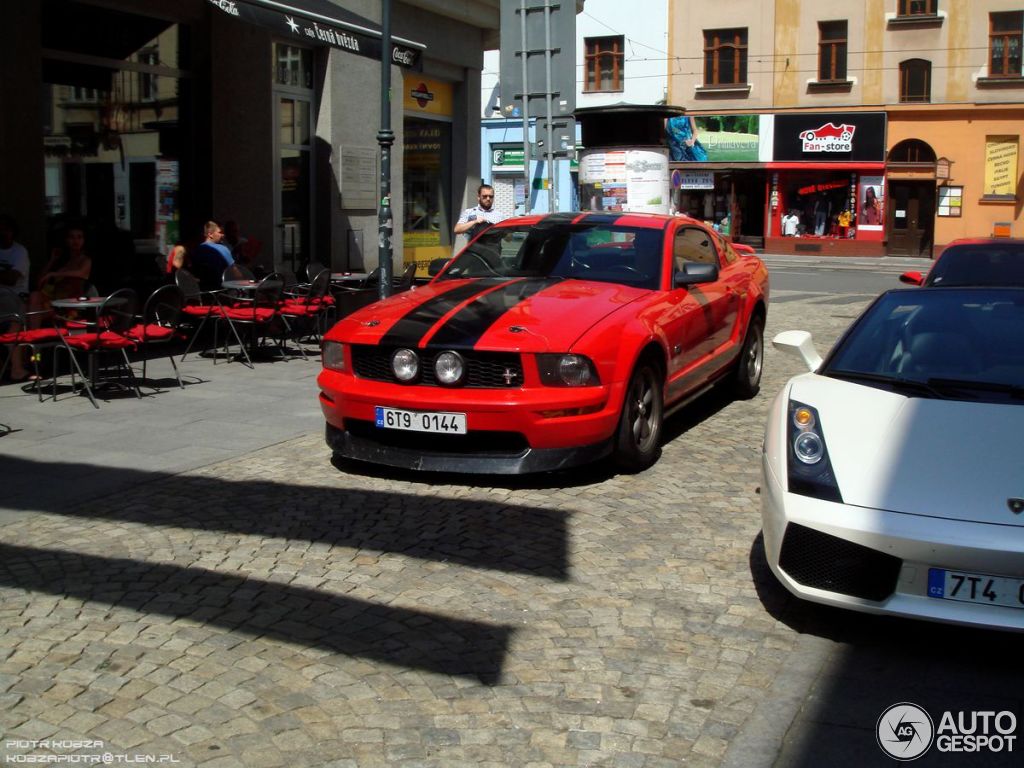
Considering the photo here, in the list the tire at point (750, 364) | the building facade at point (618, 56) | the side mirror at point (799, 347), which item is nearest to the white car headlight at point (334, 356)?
the side mirror at point (799, 347)

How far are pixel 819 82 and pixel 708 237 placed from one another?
3361cm

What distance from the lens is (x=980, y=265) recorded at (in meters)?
11.3

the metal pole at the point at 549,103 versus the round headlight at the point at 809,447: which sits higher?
the metal pole at the point at 549,103

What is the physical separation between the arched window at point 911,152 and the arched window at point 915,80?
4.66 feet

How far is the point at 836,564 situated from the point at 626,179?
540 inches

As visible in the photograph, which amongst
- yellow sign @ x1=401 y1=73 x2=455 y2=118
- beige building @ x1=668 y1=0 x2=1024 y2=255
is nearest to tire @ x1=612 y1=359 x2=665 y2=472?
yellow sign @ x1=401 y1=73 x2=455 y2=118

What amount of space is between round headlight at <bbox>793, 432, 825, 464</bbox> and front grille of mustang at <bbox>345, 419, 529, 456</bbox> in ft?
6.95

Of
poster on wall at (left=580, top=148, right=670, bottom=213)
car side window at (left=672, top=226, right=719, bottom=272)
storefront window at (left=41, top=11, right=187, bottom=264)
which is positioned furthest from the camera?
poster on wall at (left=580, top=148, right=670, bottom=213)

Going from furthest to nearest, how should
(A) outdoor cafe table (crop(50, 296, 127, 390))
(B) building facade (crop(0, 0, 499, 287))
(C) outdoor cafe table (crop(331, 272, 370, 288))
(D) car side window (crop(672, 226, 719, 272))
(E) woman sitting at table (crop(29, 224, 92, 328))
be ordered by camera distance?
(C) outdoor cafe table (crop(331, 272, 370, 288)) < (B) building facade (crop(0, 0, 499, 287)) < (E) woman sitting at table (crop(29, 224, 92, 328)) < (A) outdoor cafe table (crop(50, 296, 127, 390)) < (D) car side window (crop(672, 226, 719, 272))

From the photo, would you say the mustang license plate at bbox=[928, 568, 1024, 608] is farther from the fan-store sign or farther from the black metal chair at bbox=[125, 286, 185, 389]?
the fan-store sign

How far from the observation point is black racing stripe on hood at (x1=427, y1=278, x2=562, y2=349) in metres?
6.62

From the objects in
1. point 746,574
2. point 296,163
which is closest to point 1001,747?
point 746,574

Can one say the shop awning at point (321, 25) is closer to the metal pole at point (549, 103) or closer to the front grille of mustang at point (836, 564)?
the metal pole at point (549, 103)

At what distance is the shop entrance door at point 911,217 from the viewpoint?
132 feet
